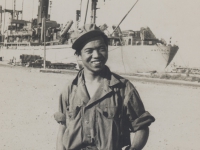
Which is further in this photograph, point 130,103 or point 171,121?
point 171,121

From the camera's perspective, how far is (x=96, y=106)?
1.69 m

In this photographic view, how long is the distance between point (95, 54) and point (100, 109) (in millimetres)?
331

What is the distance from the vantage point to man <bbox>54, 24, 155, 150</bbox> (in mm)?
1665

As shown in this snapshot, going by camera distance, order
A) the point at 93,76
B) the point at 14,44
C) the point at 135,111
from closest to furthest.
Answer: the point at 135,111
the point at 93,76
the point at 14,44

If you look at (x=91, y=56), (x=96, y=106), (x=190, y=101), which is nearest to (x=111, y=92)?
(x=96, y=106)

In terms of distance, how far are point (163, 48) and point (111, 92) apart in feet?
82.0

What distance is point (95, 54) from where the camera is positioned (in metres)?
1.72

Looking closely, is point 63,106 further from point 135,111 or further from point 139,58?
point 139,58

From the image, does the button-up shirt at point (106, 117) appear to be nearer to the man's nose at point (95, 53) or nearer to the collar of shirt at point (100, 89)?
the collar of shirt at point (100, 89)

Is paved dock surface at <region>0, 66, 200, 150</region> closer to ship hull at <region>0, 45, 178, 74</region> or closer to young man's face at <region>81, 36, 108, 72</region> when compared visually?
young man's face at <region>81, 36, 108, 72</region>

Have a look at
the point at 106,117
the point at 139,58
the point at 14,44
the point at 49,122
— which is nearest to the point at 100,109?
the point at 106,117

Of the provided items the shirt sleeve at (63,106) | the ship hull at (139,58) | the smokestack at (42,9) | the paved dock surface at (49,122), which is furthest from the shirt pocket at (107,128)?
the smokestack at (42,9)

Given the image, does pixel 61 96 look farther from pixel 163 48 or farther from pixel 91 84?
pixel 163 48

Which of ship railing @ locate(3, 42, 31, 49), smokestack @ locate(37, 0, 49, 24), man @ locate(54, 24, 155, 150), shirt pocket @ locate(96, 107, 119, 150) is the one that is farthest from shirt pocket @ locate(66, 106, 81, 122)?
smokestack @ locate(37, 0, 49, 24)
